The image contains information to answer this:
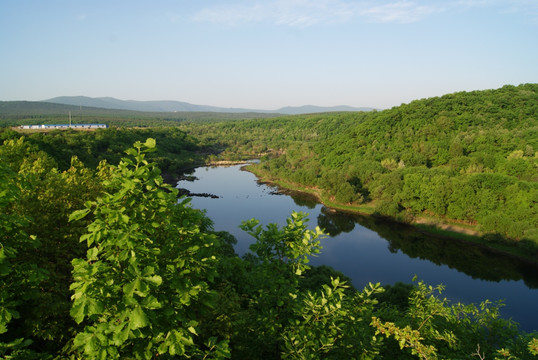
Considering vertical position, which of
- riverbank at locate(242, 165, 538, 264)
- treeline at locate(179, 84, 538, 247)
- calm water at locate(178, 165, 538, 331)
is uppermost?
treeline at locate(179, 84, 538, 247)

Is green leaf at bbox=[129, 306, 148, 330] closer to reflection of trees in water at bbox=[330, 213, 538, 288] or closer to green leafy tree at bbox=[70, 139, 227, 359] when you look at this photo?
green leafy tree at bbox=[70, 139, 227, 359]

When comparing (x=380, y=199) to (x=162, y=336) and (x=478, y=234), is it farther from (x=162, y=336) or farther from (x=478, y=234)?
(x=162, y=336)

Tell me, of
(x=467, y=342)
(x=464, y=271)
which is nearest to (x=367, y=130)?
(x=464, y=271)

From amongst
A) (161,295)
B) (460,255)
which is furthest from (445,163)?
(161,295)

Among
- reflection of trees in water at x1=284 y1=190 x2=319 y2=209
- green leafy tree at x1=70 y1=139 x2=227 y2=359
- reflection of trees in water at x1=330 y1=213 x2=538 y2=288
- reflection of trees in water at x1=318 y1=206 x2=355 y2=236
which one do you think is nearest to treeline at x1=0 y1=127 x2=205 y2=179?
green leafy tree at x1=70 y1=139 x2=227 y2=359

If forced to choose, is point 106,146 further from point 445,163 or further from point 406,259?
point 445,163

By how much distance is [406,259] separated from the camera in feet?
129

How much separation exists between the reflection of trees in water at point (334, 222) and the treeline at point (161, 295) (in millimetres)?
40039

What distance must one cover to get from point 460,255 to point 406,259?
23.8ft

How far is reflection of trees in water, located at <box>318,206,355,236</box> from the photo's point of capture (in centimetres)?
4981

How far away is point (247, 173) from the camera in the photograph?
9894 centimetres

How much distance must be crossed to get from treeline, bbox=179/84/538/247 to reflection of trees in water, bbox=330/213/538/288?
2938 mm

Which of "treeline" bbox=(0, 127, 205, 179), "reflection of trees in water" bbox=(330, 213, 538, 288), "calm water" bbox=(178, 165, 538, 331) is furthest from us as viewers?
"treeline" bbox=(0, 127, 205, 179)

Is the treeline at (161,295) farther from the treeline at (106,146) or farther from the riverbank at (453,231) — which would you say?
the riverbank at (453,231)
